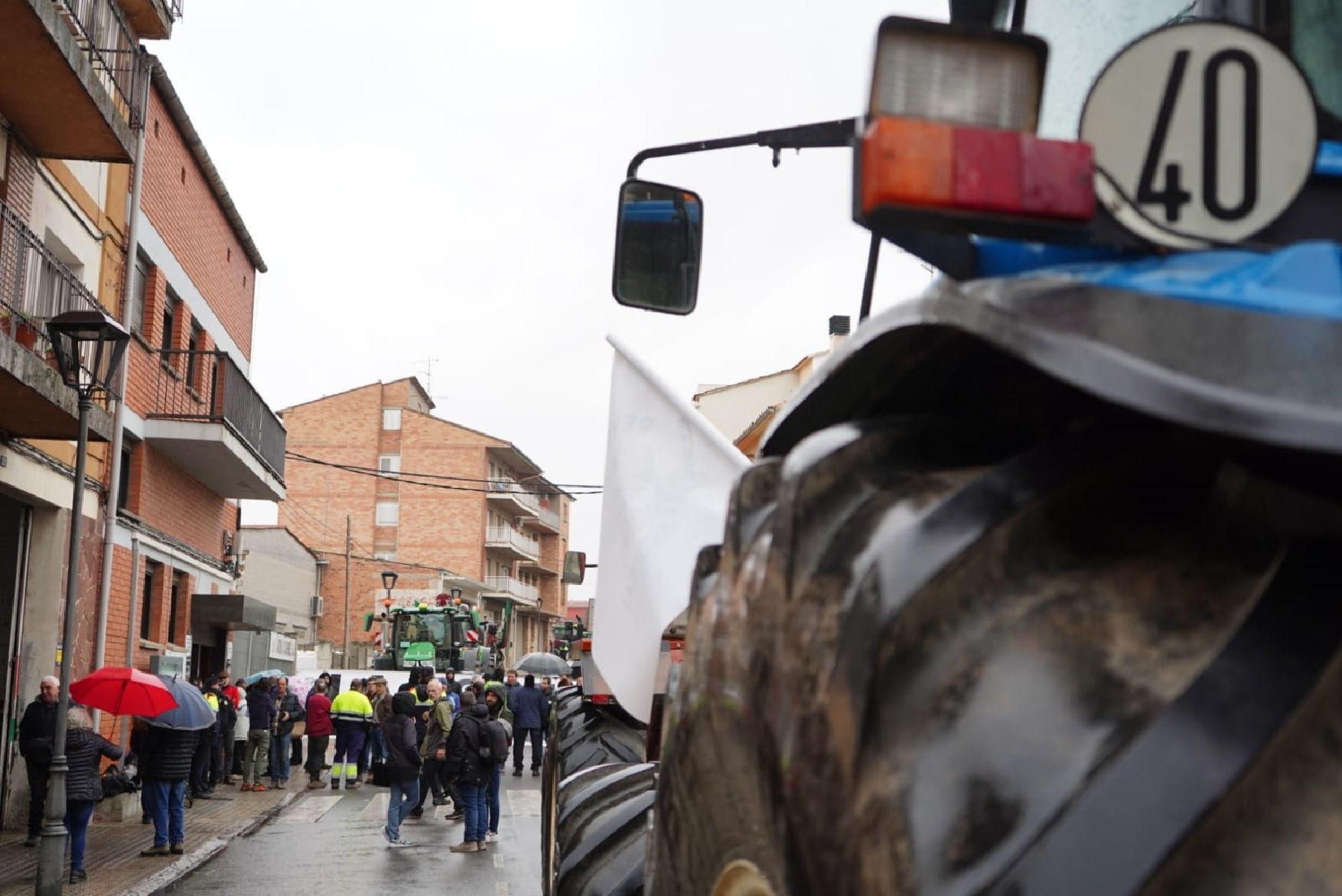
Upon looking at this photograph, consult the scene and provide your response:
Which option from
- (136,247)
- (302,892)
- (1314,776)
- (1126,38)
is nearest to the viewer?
(1314,776)

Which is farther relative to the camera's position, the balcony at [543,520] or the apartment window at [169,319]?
the balcony at [543,520]

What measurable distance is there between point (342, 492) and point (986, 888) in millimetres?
72149

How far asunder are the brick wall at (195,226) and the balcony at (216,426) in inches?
44.0

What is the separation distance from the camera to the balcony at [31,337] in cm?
1213

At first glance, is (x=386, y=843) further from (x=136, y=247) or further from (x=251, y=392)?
(x=251, y=392)

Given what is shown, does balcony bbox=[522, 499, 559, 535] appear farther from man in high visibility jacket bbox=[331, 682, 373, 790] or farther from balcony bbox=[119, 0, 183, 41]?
balcony bbox=[119, 0, 183, 41]

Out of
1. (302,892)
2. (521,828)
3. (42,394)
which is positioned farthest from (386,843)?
(42,394)

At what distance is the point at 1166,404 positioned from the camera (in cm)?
96

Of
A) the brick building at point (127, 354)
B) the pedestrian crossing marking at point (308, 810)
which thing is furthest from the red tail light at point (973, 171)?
the pedestrian crossing marking at point (308, 810)

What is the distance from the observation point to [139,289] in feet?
62.2

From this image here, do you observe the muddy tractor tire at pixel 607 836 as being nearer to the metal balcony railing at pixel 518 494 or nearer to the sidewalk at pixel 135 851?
the sidewalk at pixel 135 851

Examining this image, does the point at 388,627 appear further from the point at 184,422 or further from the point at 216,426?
the point at 184,422

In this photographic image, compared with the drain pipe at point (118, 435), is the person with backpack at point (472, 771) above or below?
below

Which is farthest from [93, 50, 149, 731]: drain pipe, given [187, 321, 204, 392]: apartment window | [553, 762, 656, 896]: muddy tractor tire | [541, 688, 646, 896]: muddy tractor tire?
[553, 762, 656, 896]: muddy tractor tire
